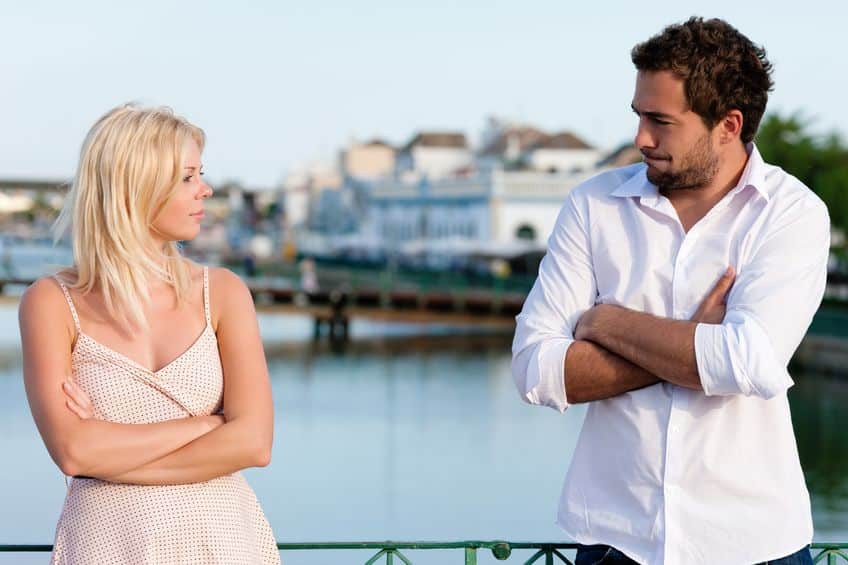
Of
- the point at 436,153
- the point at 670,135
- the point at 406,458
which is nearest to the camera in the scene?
the point at 670,135

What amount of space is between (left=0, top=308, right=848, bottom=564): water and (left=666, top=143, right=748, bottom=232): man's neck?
995cm

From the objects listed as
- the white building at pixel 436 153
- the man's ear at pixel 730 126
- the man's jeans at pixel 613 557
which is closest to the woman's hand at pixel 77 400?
the man's jeans at pixel 613 557

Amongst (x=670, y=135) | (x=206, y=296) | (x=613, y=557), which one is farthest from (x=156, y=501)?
(x=670, y=135)

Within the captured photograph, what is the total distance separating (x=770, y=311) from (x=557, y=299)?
34 centimetres

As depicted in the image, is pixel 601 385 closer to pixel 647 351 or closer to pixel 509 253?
pixel 647 351

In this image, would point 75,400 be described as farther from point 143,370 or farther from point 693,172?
point 693,172

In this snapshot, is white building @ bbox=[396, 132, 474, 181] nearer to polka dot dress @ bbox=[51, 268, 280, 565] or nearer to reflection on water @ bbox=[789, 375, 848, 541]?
reflection on water @ bbox=[789, 375, 848, 541]

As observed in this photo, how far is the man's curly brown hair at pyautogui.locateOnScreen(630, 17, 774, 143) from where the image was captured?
2.17 m

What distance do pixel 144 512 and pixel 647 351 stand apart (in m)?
0.78

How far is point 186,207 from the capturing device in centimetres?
216

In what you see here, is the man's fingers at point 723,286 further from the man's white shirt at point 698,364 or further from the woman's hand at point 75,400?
the woman's hand at point 75,400

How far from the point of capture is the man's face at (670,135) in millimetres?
2186

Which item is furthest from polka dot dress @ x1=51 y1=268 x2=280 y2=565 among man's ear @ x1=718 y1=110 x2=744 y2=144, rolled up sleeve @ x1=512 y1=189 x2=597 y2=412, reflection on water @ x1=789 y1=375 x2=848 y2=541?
reflection on water @ x1=789 y1=375 x2=848 y2=541

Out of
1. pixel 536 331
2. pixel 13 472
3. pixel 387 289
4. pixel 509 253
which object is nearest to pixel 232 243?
pixel 509 253
